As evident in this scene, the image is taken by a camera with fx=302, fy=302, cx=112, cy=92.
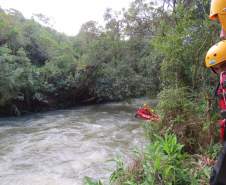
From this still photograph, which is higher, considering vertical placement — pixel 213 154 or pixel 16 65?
pixel 16 65

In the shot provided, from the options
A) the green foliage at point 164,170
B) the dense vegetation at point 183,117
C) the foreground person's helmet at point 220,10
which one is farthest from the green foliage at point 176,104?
the foreground person's helmet at point 220,10

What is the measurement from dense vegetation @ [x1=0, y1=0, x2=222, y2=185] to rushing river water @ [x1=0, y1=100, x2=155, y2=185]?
3.84ft

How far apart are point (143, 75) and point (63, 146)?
5798mm

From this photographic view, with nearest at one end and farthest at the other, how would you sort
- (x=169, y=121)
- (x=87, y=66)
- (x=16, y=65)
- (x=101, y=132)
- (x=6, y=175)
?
(x=169, y=121), (x=6, y=175), (x=101, y=132), (x=16, y=65), (x=87, y=66)

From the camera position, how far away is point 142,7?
403 inches

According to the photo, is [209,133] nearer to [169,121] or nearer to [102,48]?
[169,121]

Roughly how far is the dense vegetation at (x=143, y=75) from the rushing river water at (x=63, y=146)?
3.84 ft

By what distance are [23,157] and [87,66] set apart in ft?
25.8

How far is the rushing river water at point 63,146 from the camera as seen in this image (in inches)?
193

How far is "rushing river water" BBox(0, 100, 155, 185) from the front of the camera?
4.91 metres

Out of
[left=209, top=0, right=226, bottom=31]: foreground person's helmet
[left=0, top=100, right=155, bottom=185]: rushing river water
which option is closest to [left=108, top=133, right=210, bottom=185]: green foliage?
[left=0, top=100, right=155, bottom=185]: rushing river water

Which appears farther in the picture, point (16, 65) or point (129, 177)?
point (16, 65)

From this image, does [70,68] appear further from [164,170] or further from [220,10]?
[220,10]

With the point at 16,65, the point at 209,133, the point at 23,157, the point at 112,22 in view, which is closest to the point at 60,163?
the point at 23,157
